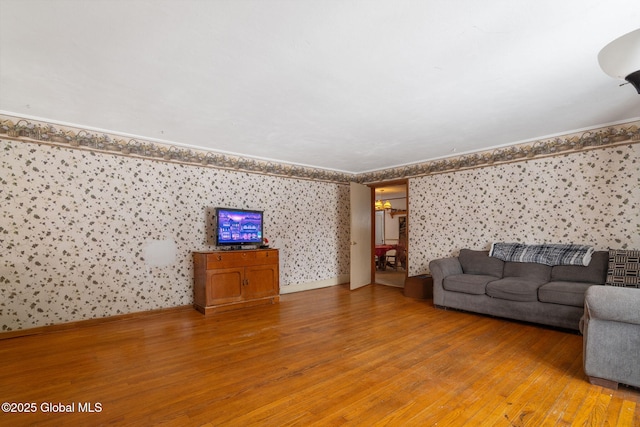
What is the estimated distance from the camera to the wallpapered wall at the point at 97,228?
3461mm

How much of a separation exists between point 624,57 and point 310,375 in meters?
2.80

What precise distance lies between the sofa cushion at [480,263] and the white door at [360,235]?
196cm

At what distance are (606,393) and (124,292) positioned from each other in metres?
4.95

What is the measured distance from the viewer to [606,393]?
2.20 metres

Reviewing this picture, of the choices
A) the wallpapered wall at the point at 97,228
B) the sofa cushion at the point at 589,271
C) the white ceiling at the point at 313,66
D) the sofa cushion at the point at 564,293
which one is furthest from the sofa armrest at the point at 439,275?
the wallpapered wall at the point at 97,228

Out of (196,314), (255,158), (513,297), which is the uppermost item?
(255,158)

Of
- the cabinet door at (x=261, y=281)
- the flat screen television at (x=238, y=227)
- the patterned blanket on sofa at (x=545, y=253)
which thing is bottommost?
the cabinet door at (x=261, y=281)

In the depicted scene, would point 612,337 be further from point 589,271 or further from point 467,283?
point 467,283

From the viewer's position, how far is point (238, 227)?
193 inches

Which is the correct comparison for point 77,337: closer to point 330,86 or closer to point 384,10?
point 330,86

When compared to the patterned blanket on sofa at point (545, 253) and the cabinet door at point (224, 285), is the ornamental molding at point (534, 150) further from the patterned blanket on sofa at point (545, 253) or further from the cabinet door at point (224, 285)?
the cabinet door at point (224, 285)

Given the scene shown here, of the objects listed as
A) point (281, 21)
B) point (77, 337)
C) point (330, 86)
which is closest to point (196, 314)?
point (77, 337)

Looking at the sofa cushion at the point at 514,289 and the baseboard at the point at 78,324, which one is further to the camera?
the sofa cushion at the point at 514,289

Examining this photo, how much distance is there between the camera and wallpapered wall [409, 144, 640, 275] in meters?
3.84
